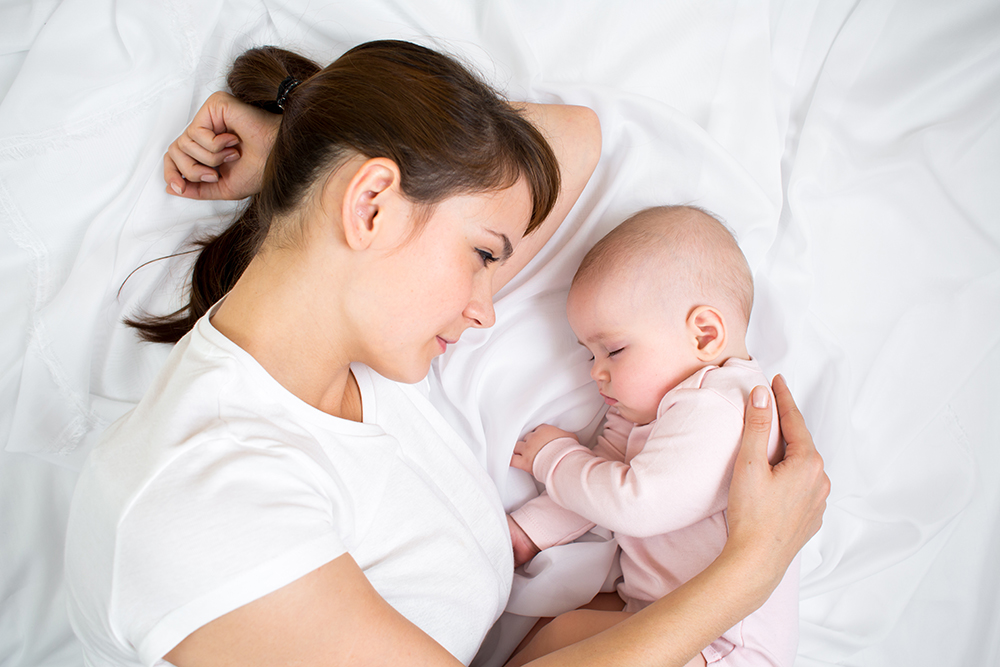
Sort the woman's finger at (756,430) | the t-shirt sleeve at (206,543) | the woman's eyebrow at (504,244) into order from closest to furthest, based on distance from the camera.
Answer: the t-shirt sleeve at (206,543) → the woman's eyebrow at (504,244) → the woman's finger at (756,430)

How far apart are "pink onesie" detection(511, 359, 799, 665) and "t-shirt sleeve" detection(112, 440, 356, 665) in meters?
0.70

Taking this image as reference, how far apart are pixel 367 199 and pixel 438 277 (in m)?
0.18

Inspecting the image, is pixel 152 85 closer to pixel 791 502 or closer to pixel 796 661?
pixel 791 502

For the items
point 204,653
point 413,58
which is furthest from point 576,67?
point 204,653

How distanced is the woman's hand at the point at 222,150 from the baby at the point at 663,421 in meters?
0.85

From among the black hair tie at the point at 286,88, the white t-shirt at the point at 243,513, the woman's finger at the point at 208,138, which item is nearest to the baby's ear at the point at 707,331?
the white t-shirt at the point at 243,513

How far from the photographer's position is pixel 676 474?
135 centimetres

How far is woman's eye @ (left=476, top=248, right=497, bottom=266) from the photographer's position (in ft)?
3.86

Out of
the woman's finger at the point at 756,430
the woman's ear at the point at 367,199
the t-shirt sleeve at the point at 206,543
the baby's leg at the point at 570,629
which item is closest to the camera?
the t-shirt sleeve at the point at 206,543

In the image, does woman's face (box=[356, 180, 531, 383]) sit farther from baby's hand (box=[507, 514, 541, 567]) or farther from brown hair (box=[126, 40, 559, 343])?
baby's hand (box=[507, 514, 541, 567])

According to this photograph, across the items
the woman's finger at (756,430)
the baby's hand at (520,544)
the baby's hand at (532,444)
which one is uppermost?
the woman's finger at (756,430)

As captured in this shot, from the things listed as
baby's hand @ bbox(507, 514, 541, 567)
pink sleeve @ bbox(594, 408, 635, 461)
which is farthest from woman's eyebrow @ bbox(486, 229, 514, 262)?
baby's hand @ bbox(507, 514, 541, 567)

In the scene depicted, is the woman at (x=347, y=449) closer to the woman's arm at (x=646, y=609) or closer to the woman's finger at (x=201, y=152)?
the woman's arm at (x=646, y=609)

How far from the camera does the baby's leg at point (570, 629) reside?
1.40 meters
